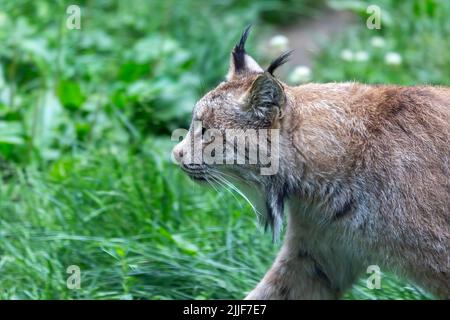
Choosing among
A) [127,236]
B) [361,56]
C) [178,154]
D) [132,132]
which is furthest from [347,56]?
[178,154]

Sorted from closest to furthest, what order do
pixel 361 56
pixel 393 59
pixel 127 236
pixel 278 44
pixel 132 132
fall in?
pixel 127 236
pixel 132 132
pixel 278 44
pixel 393 59
pixel 361 56

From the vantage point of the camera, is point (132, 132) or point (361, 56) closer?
point (132, 132)

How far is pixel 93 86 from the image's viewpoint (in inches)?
322

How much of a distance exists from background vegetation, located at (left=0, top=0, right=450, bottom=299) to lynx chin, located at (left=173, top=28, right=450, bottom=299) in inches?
26.2

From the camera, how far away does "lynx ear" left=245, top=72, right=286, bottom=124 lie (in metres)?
4.84

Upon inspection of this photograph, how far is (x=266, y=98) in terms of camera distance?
4875 mm

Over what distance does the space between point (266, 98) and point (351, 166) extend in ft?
1.66

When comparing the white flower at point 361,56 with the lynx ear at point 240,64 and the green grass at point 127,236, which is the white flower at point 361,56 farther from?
the lynx ear at point 240,64

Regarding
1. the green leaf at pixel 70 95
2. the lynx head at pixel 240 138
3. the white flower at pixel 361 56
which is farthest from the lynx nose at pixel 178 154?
the white flower at pixel 361 56

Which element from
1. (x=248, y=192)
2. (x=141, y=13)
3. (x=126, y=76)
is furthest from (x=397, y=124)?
(x=141, y=13)

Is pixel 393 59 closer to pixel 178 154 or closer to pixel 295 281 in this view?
pixel 295 281

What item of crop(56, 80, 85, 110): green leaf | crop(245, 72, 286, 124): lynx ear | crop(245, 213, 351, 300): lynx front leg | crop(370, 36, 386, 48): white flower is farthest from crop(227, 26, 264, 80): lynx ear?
crop(370, 36, 386, 48): white flower
